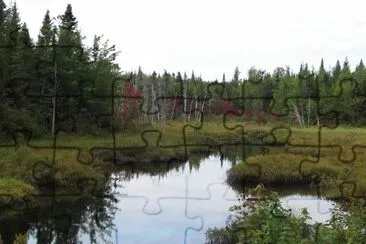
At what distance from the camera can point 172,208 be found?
16328mm

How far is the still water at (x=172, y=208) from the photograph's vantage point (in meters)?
14.0

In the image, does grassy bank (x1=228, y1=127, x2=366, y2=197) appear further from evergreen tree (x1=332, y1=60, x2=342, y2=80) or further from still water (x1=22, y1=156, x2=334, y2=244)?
evergreen tree (x1=332, y1=60, x2=342, y2=80)

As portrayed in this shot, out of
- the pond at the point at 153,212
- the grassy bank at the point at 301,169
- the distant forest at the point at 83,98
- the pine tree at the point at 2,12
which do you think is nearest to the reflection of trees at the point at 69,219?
the pond at the point at 153,212

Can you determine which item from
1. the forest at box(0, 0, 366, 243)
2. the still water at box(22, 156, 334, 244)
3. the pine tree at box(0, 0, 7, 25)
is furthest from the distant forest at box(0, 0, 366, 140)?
the pine tree at box(0, 0, 7, 25)

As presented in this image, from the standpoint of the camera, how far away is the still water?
14.0 m

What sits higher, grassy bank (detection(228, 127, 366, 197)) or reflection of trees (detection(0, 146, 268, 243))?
grassy bank (detection(228, 127, 366, 197))

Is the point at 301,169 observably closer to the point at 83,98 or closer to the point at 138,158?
the point at 138,158

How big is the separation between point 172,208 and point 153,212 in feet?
2.25

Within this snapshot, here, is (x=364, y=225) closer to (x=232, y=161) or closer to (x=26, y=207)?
(x=26, y=207)

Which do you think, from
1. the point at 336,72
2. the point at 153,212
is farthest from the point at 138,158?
the point at 336,72

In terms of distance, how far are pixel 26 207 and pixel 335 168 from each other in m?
11.9

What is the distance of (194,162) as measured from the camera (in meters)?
26.0

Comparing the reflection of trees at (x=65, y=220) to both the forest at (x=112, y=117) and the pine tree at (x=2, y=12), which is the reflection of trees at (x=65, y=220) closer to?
the forest at (x=112, y=117)

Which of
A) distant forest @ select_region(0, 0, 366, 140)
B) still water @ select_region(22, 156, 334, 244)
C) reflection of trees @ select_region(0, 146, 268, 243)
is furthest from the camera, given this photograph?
reflection of trees @ select_region(0, 146, 268, 243)
